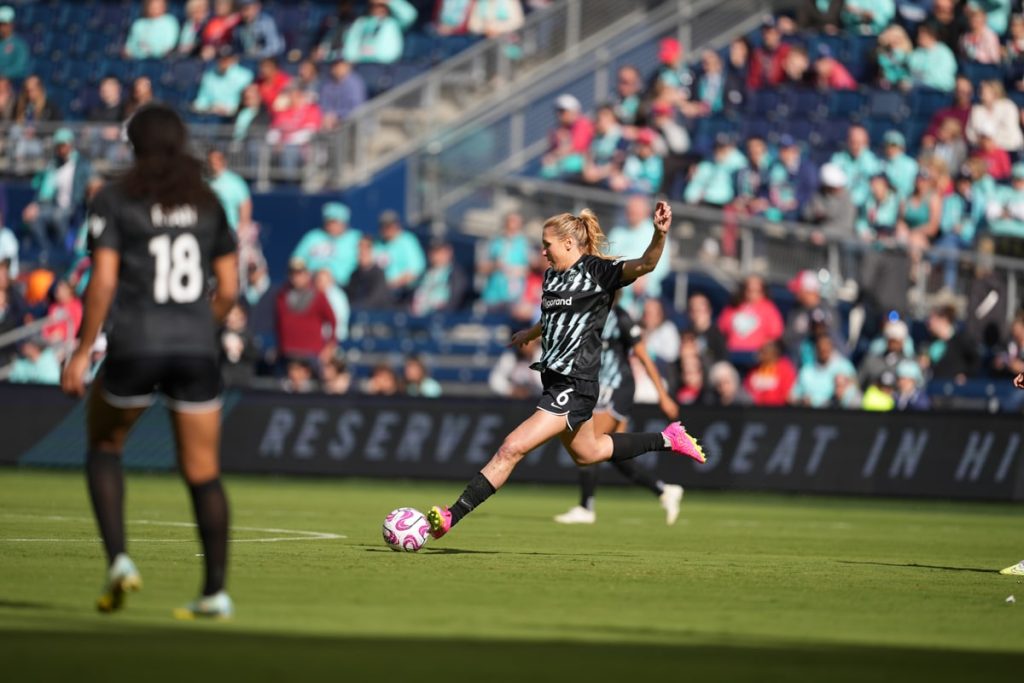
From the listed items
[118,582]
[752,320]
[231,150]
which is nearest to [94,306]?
[118,582]

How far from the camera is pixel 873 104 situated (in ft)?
90.8

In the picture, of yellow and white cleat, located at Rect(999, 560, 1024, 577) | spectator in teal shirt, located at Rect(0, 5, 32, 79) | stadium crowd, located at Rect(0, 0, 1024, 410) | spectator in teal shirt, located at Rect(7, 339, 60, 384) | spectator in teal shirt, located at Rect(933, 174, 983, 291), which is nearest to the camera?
Result: yellow and white cleat, located at Rect(999, 560, 1024, 577)

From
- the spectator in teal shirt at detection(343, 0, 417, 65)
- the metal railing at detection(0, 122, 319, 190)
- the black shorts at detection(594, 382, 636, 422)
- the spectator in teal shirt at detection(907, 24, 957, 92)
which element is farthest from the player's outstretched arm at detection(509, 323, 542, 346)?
the spectator in teal shirt at detection(343, 0, 417, 65)

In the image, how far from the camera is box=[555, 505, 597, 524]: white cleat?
59.0ft

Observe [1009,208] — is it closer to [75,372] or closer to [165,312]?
[165,312]

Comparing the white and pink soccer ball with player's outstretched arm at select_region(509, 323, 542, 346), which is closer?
the white and pink soccer ball

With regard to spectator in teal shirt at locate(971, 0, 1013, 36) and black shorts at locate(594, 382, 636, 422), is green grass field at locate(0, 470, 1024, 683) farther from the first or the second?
spectator in teal shirt at locate(971, 0, 1013, 36)

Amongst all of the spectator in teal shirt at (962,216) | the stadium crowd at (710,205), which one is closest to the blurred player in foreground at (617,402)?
the stadium crowd at (710,205)

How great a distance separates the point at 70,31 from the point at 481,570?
23.7 m

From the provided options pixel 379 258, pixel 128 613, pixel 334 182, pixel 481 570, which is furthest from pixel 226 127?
pixel 128 613

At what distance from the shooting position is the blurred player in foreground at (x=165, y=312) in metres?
8.80

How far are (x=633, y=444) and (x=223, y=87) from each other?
59.7 feet

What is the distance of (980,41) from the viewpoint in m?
27.6

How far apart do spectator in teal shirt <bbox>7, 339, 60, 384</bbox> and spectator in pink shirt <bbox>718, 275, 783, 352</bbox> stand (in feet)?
30.1
